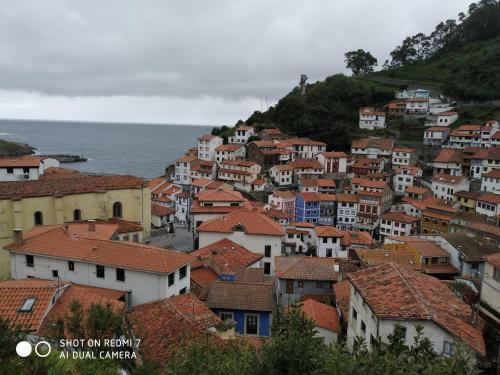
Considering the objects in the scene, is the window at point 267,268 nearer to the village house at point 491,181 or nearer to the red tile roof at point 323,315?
the red tile roof at point 323,315

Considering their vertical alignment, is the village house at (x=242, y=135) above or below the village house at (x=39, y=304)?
above

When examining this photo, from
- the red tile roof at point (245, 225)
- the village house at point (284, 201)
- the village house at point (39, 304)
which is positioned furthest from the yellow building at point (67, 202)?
the village house at point (284, 201)

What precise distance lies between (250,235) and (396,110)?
84.3 meters

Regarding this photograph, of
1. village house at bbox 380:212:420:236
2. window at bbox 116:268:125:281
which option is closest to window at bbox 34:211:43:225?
window at bbox 116:268:125:281

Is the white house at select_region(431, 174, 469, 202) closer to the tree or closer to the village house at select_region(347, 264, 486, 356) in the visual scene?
the village house at select_region(347, 264, 486, 356)

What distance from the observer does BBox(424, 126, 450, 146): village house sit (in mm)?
87125

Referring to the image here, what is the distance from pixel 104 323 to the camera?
1039 centimetres

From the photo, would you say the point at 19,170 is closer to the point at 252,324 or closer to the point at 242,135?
the point at 252,324

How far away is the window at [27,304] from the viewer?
14505mm

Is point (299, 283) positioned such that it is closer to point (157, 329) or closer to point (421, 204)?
point (157, 329)

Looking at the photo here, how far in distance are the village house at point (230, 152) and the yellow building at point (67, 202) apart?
49805mm

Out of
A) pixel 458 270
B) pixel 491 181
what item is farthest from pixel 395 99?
pixel 458 270

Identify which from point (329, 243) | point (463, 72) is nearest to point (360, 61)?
point (463, 72)

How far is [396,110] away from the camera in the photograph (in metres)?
103
